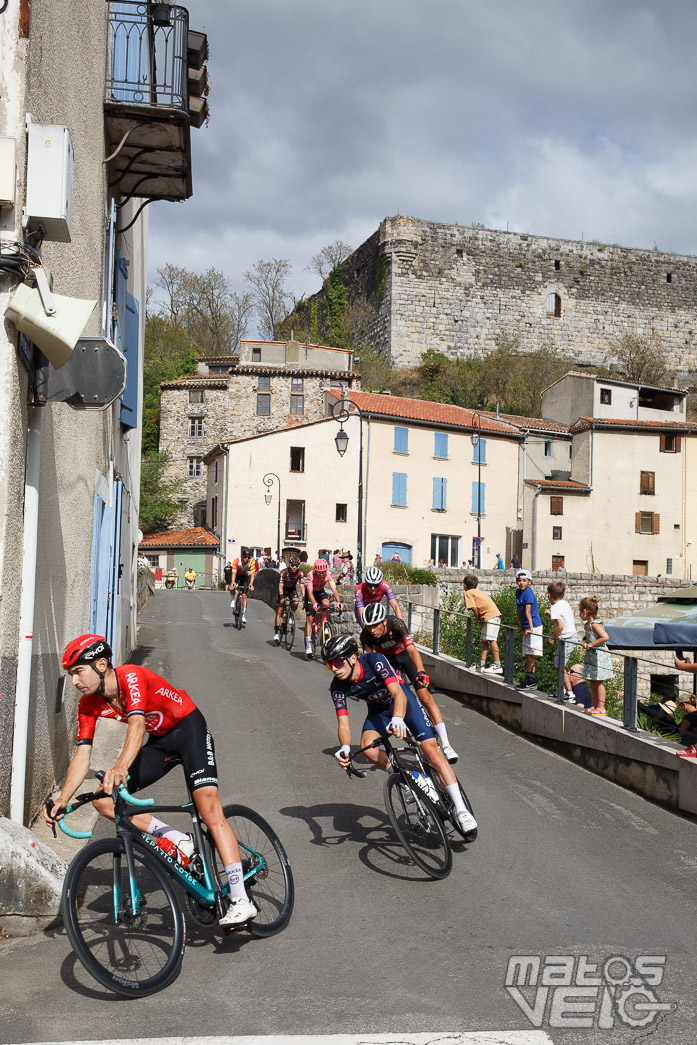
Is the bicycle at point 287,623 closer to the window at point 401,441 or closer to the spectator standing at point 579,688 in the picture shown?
the spectator standing at point 579,688

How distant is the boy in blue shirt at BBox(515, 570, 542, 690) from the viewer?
39.9 ft

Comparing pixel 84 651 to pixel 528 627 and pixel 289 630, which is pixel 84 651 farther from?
pixel 289 630

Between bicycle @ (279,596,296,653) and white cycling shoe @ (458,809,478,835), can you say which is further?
bicycle @ (279,596,296,653)

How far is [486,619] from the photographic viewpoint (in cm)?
1393

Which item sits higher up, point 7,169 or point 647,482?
point 647,482

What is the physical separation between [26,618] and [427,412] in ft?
144

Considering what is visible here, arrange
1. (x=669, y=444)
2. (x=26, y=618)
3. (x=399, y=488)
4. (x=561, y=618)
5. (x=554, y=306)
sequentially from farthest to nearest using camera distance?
(x=554, y=306) < (x=669, y=444) < (x=399, y=488) < (x=561, y=618) < (x=26, y=618)

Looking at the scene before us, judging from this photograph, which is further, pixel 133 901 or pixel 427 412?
pixel 427 412

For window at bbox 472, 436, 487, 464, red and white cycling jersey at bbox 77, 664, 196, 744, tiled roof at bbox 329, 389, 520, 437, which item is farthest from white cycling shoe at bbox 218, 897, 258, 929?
window at bbox 472, 436, 487, 464

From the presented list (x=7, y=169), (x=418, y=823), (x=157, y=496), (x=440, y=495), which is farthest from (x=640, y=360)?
(x=7, y=169)

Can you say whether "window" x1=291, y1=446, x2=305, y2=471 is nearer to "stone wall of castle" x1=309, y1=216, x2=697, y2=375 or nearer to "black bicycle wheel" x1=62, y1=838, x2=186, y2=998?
"stone wall of castle" x1=309, y1=216, x2=697, y2=375

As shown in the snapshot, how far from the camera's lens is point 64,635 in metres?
8.16

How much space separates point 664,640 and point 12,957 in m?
9.33

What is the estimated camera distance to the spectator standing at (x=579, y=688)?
1095 centimetres
